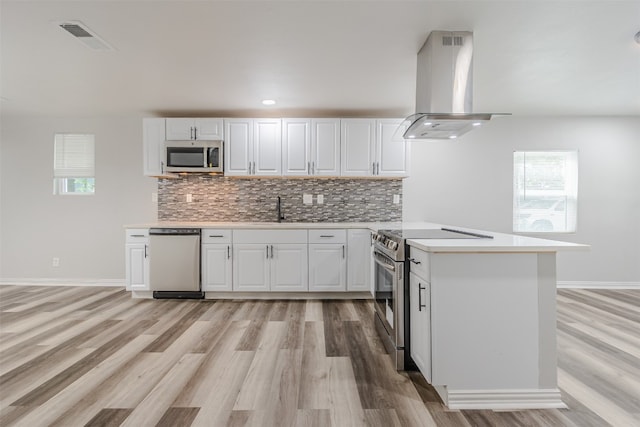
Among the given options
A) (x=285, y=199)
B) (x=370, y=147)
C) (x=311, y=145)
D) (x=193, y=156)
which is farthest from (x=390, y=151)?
(x=193, y=156)

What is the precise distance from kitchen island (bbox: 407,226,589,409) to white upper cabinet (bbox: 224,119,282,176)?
2.82 metres

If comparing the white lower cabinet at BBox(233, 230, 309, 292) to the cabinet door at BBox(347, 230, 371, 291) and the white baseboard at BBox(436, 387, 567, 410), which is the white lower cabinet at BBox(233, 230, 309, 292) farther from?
the white baseboard at BBox(436, 387, 567, 410)

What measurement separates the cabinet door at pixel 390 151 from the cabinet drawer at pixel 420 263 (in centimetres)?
220

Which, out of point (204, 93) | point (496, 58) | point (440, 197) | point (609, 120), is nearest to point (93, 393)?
point (204, 93)

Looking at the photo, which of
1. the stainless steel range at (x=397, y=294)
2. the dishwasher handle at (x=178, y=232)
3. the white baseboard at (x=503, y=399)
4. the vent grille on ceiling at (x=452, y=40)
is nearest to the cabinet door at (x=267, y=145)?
the dishwasher handle at (x=178, y=232)

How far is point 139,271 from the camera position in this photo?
4141mm

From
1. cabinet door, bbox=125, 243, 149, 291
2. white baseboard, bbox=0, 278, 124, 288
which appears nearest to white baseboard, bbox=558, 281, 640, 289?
cabinet door, bbox=125, 243, 149, 291

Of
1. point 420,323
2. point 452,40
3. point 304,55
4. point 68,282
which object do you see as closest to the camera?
point 420,323

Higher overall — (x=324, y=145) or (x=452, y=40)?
(x=452, y=40)

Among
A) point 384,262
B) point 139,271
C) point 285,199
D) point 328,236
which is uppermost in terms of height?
point 285,199

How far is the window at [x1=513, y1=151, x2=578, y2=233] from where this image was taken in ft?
15.5

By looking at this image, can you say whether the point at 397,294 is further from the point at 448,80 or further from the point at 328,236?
the point at 328,236

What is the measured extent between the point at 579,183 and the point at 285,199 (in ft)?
12.8

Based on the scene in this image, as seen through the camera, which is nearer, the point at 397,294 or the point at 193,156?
the point at 397,294
